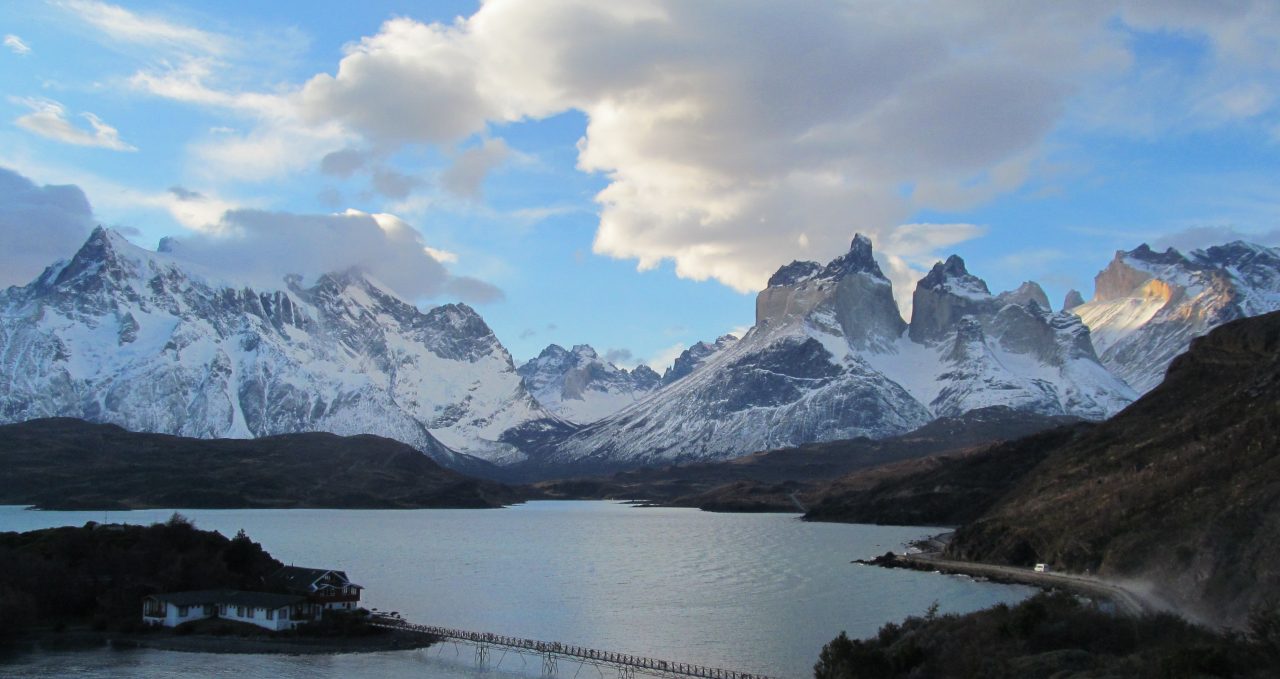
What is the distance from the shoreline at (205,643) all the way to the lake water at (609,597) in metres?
1.58

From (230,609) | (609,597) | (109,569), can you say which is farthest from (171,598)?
(609,597)

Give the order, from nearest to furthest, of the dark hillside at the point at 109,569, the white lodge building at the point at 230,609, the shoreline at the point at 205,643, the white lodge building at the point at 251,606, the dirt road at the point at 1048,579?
1. the shoreline at the point at 205,643
2. the dirt road at the point at 1048,579
3. the white lodge building at the point at 230,609
4. the white lodge building at the point at 251,606
5. the dark hillside at the point at 109,569

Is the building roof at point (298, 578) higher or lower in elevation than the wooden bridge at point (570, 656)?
higher

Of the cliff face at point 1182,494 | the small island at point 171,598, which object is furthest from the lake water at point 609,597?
the cliff face at point 1182,494

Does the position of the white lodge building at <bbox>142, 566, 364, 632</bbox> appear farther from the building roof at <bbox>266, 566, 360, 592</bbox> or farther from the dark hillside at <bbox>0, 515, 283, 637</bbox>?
the dark hillside at <bbox>0, 515, 283, 637</bbox>

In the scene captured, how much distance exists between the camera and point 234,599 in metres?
86.3

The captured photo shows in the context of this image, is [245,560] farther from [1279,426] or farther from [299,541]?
[1279,426]

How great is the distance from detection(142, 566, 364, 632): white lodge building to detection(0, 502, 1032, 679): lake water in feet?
24.2

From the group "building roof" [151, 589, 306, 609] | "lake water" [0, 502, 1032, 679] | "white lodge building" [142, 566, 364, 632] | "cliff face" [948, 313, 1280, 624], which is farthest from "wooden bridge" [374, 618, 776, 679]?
"cliff face" [948, 313, 1280, 624]

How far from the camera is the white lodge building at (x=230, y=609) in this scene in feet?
276

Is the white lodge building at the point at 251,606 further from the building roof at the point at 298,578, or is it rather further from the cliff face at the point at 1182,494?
the cliff face at the point at 1182,494

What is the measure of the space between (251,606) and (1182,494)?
238ft

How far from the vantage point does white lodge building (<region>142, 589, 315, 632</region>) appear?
8406cm

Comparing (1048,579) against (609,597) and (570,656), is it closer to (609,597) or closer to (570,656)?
(609,597)
